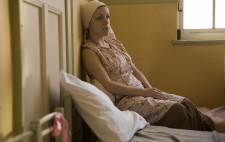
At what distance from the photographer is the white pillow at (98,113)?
1302 millimetres

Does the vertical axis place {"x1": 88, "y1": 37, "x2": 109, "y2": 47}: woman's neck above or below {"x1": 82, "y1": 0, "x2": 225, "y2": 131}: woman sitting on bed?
above

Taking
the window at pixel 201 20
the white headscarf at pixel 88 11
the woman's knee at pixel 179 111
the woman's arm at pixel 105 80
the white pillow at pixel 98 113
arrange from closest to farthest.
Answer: the white pillow at pixel 98 113, the woman's knee at pixel 179 111, the woman's arm at pixel 105 80, the white headscarf at pixel 88 11, the window at pixel 201 20

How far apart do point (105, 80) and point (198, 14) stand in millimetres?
1313

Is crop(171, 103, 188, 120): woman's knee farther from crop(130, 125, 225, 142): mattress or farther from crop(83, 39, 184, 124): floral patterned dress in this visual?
crop(130, 125, 225, 142): mattress

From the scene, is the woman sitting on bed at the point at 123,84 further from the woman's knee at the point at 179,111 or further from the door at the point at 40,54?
the door at the point at 40,54

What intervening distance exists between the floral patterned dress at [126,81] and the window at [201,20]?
2.62ft

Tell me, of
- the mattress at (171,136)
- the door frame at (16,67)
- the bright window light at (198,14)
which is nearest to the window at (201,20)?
the bright window light at (198,14)

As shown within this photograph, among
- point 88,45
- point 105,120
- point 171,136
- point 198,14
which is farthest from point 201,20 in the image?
point 105,120

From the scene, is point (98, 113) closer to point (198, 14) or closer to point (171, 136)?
point (171, 136)

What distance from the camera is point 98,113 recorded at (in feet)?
4.29

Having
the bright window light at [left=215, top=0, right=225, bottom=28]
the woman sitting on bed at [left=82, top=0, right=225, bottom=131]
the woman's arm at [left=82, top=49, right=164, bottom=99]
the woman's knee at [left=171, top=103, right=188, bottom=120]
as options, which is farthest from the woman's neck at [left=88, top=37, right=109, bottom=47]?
the bright window light at [left=215, top=0, right=225, bottom=28]

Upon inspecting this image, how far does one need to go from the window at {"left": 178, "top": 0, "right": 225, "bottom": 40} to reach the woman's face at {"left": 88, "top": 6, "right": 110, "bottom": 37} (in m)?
0.90

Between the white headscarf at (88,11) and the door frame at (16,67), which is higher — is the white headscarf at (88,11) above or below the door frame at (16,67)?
above

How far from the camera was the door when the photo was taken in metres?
1.16
